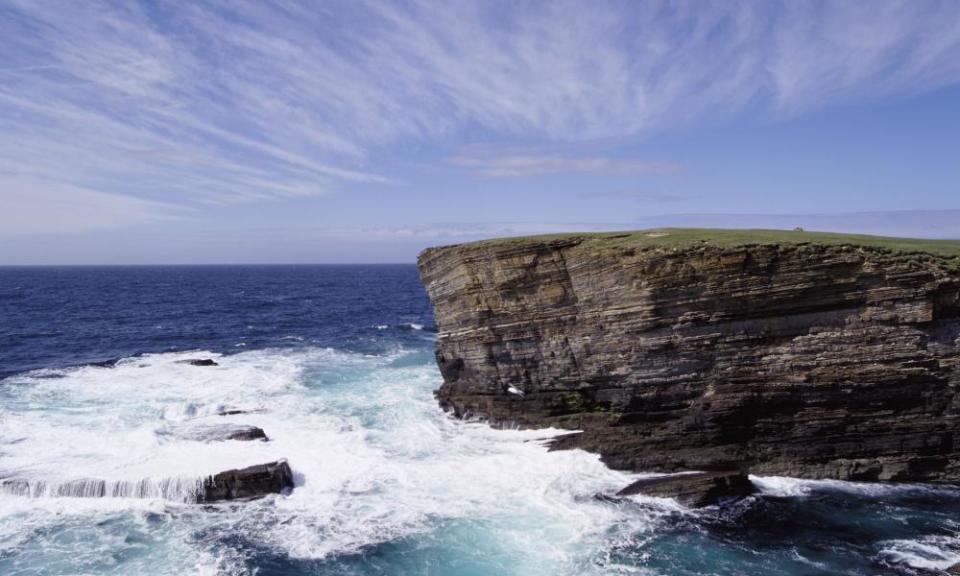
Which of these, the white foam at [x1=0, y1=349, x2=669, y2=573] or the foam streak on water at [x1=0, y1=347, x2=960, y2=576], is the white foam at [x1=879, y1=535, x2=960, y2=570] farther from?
the white foam at [x1=0, y1=349, x2=669, y2=573]

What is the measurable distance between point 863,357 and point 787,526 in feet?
24.2

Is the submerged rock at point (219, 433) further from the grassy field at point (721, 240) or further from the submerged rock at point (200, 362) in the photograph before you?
the submerged rock at point (200, 362)

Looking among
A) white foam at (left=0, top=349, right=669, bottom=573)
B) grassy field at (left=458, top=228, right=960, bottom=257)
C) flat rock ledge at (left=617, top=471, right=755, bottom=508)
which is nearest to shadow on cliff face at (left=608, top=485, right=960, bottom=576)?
flat rock ledge at (left=617, top=471, right=755, bottom=508)

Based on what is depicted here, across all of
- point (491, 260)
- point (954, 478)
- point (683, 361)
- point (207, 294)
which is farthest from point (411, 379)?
point (207, 294)

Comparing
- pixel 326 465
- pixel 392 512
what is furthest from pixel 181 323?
pixel 392 512

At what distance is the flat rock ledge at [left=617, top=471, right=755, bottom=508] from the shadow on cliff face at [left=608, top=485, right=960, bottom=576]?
444mm

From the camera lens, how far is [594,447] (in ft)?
83.5

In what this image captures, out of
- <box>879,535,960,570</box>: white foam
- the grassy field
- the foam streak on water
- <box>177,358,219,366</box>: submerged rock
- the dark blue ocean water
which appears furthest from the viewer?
the dark blue ocean water

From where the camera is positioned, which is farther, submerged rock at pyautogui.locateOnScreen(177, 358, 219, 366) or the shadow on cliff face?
submerged rock at pyautogui.locateOnScreen(177, 358, 219, 366)

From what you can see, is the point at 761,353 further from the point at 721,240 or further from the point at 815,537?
the point at 815,537

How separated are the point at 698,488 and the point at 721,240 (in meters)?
9.70

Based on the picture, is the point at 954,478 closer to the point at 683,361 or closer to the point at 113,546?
the point at 683,361

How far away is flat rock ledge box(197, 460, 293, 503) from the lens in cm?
2144

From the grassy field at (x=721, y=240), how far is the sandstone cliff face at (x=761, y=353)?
0.42 meters
